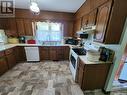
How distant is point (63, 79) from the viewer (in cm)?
264

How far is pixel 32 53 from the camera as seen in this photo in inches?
152

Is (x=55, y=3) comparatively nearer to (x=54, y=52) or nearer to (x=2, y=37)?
(x=54, y=52)

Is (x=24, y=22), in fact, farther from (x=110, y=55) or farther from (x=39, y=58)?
(x=110, y=55)

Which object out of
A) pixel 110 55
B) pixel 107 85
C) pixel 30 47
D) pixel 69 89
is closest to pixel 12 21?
pixel 30 47

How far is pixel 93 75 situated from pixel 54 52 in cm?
250

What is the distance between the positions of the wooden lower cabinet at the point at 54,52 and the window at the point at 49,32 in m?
0.65

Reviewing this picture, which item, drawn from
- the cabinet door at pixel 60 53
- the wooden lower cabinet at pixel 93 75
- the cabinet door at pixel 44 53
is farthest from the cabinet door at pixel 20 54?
the wooden lower cabinet at pixel 93 75

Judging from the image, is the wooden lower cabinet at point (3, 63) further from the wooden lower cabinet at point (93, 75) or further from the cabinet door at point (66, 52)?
the wooden lower cabinet at point (93, 75)

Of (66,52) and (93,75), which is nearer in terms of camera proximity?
(93,75)

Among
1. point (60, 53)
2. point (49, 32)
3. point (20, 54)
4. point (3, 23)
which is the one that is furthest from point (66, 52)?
point (3, 23)

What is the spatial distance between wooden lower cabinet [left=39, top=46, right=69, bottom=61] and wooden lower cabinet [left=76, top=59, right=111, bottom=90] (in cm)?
225

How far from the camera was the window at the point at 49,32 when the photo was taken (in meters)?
4.31

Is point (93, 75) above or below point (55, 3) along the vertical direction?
below

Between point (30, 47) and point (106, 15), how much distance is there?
3.33 meters
